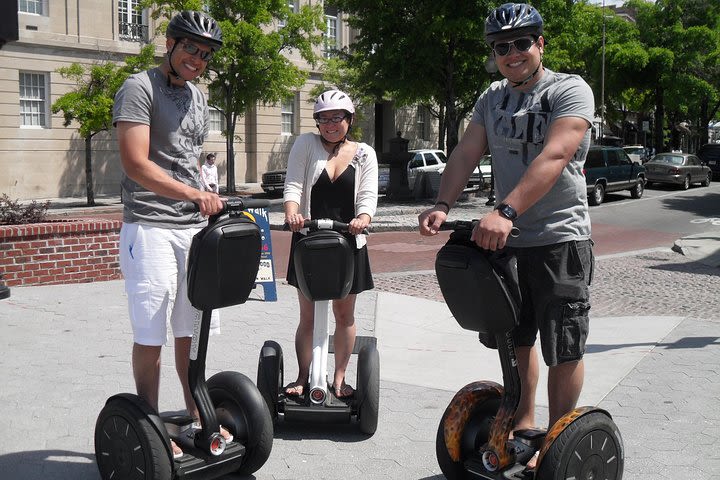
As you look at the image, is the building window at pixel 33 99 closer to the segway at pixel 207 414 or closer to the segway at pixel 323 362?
the segway at pixel 323 362

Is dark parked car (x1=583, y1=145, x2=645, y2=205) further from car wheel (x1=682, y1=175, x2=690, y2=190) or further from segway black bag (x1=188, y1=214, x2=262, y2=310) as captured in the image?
segway black bag (x1=188, y1=214, x2=262, y2=310)

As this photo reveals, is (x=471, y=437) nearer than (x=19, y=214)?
Yes

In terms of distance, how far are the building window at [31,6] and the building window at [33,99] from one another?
2.07m

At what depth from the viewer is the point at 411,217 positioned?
19.9 m

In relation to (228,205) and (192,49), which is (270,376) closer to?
(228,205)

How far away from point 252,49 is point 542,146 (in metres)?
24.4

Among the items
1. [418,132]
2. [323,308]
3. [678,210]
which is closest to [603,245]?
[678,210]

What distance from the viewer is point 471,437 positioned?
12.0 ft

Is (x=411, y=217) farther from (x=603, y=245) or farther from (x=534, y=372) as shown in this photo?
(x=534, y=372)

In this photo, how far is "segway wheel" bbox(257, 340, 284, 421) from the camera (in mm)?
4594

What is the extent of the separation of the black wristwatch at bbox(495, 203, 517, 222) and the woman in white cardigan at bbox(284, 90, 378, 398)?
4.61 ft

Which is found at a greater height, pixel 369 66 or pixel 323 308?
pixel 369 66

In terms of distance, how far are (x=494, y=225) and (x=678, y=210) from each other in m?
22.6

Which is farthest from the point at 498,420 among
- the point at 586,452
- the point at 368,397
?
the point at 368,397
